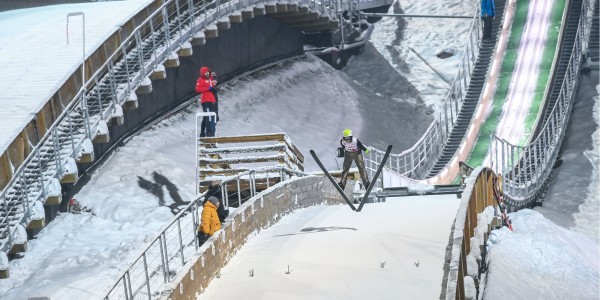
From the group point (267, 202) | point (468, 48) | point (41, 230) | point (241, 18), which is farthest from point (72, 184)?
point (468, 48)

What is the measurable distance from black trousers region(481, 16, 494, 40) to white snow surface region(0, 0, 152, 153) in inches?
505

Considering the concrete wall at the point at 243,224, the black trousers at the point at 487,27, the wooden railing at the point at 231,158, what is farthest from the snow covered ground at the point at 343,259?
the black trousers at the point at 487,27

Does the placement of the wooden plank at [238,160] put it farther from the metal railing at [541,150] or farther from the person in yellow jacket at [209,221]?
the person in yellow jacket at [209,221]

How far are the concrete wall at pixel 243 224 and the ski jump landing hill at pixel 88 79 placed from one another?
4.63m

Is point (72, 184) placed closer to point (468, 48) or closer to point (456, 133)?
point (456, 133)

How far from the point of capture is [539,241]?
2542cm

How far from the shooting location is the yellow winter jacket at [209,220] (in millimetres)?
18250

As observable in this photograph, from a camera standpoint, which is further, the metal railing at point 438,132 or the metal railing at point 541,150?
the metal railing at point 438,132

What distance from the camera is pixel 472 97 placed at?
38.9 m

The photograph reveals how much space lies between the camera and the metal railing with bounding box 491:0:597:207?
3206cm

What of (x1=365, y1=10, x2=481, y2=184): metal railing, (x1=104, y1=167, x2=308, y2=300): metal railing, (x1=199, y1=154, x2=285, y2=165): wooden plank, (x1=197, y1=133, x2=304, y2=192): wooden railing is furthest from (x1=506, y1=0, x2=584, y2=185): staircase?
(x1=104, y1=167, x2=308, y2=300): metal railing

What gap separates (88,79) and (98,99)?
0.49 metres

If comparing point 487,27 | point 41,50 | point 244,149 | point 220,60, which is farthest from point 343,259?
point 487,27

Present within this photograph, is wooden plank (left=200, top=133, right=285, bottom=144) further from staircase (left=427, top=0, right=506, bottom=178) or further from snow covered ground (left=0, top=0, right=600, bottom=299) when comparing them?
staircase (left=427, top=0, right=506, bottom=178)
